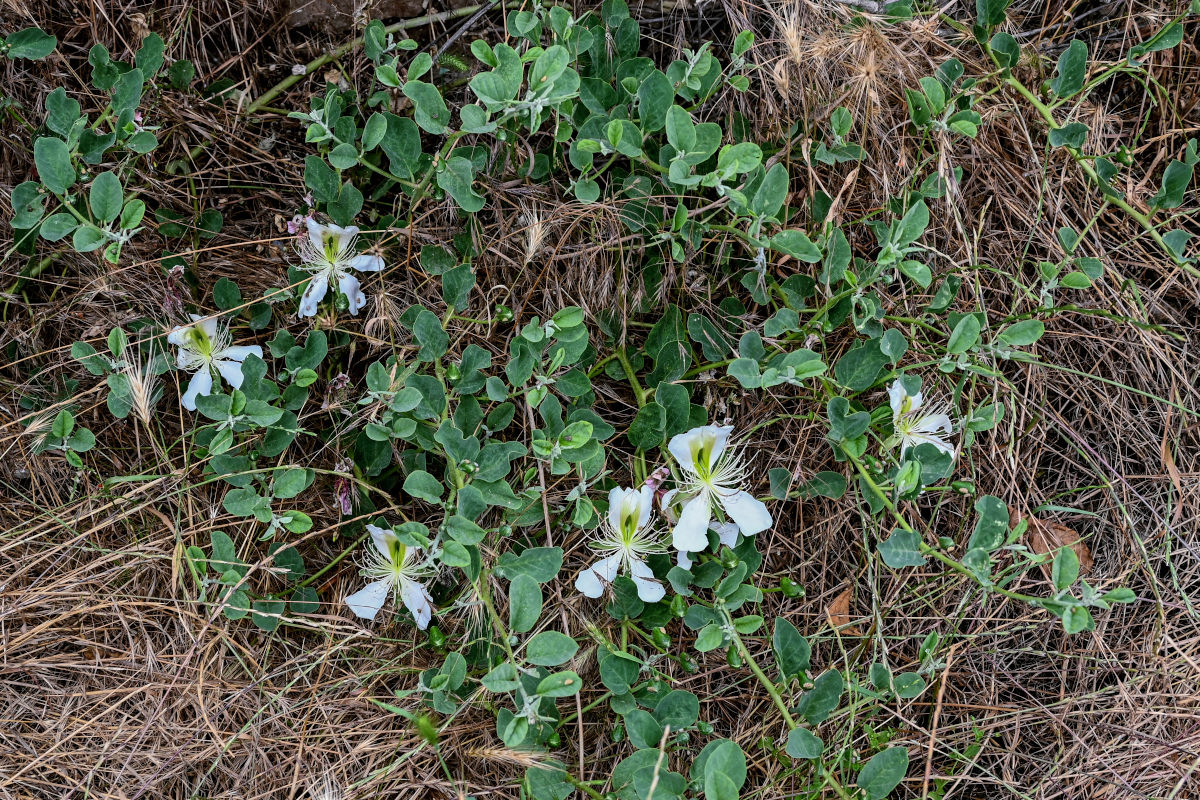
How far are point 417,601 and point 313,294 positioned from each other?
710 mm

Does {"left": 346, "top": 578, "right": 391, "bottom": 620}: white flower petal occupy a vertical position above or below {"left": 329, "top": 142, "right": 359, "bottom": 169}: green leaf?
below

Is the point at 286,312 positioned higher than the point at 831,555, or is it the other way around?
the point at 286,312

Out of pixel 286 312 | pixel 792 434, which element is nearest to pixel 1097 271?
pixel 792 434

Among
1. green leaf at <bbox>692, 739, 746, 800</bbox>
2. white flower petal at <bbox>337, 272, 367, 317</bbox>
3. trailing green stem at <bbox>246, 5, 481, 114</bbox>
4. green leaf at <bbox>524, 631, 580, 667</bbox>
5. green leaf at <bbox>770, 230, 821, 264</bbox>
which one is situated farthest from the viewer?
trailing green stem at <bbox>246, 5, 481, 114</bbox>

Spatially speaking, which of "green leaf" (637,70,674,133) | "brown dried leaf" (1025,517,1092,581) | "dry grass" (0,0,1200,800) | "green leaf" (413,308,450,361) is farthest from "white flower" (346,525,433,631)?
"brown dried leaf" (1025,517,1092,581)

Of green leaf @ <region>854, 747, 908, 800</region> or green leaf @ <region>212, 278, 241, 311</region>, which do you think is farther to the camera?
green leaf @ <region>212, 278, 241, 311</region>

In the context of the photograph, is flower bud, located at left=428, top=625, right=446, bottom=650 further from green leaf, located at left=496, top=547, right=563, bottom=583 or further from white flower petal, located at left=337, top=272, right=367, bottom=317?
white flower petal, located at left=337, top=272, right=367, bottom=317

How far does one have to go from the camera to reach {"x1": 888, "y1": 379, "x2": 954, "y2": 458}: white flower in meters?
1.86

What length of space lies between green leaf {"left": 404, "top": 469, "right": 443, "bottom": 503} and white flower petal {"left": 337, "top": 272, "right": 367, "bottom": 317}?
46 cm

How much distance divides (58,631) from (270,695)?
0.50 m

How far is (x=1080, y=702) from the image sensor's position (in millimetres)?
2109

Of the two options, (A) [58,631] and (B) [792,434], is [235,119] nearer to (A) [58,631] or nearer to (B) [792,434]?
(A) [58,631]

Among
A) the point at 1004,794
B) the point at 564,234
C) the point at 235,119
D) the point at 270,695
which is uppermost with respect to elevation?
the point at 235,119

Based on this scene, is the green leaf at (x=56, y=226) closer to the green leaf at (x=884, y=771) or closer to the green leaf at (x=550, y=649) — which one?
the green leaf at (x=550, y=649)
